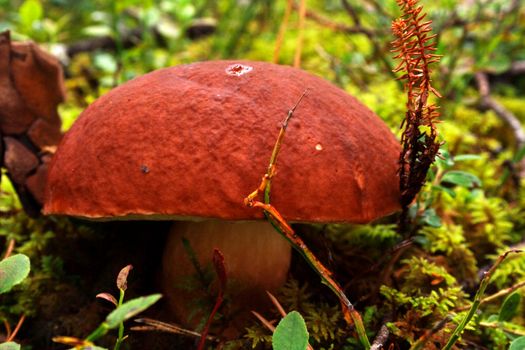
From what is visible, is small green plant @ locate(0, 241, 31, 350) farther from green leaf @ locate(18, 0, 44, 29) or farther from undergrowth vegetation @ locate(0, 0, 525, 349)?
green leaf @ locate(18, 0, 44, 29)

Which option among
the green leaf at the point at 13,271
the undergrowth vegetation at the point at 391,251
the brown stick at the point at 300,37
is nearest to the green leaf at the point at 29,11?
the undergrowth vegetation at the point at 391,251

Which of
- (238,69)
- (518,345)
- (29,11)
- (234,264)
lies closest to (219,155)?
(238,69)

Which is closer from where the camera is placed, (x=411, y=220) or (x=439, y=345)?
(x=439, y=345)

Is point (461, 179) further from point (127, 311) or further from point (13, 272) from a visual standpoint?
point (13, 272)

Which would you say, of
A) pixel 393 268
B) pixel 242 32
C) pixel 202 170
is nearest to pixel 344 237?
pixel 393 268

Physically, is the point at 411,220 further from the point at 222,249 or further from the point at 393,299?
the point at 222,249
